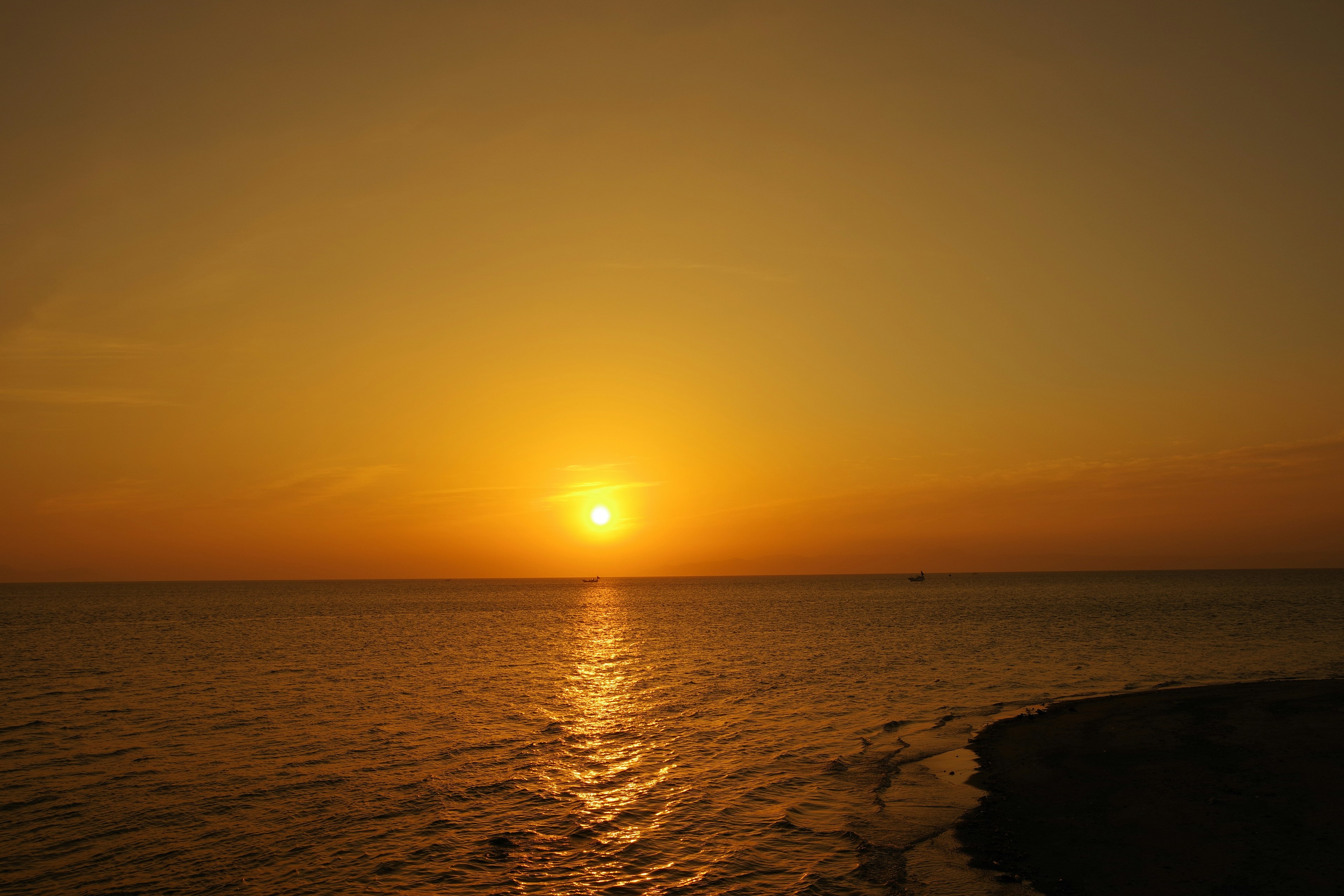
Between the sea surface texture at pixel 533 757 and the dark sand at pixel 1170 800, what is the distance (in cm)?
175

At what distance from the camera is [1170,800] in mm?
21734

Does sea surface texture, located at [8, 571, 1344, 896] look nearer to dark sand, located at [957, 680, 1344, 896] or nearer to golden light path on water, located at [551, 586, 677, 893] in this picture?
golden light path on water, located at [551, 586, 677, 893]

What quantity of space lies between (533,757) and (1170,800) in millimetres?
22107

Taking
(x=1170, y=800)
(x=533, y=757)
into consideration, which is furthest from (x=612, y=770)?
(x=1170, y=800)

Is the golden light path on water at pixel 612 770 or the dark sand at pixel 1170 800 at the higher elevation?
the dark sand at pixel 1170 800

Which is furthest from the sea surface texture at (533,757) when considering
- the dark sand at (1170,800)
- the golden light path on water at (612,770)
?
the dark sand at (1170,800)

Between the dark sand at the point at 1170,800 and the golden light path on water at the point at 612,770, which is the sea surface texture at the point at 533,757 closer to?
the golden light path on water at the point at 612,770

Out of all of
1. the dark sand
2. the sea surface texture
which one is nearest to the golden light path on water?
the sea surface texture

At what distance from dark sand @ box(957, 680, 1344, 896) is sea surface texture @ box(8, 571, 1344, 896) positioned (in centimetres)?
175

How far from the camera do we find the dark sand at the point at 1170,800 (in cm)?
1694

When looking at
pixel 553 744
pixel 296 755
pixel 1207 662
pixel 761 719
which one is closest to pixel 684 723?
pixel 761 719

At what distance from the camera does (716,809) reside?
23734 mm

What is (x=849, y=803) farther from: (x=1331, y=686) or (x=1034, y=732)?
(x=1331, y=686)

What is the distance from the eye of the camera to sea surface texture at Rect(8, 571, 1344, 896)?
19.3 meters
